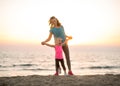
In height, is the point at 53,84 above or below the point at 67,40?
below

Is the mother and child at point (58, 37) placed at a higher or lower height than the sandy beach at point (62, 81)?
higher

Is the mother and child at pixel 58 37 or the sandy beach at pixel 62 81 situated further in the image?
the mother and child at pixel 58 37

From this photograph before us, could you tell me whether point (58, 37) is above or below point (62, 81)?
above

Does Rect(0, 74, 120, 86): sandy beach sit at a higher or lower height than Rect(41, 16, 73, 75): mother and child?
lower

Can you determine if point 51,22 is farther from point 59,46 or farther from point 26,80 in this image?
point 26,80

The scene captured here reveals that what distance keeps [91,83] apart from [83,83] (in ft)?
0.65

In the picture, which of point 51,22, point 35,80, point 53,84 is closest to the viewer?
point 53,84

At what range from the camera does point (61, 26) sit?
8930 millimetres

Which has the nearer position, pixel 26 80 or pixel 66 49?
pixel 26 80

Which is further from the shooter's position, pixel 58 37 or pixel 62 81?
pixel 58 37

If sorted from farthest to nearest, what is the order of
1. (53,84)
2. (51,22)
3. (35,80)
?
(51,22), (35,80), (53,84)

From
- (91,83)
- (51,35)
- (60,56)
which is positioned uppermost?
(51,35)

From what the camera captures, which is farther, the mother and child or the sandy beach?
the mother and child

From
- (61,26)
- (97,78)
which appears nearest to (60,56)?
(61,26)
